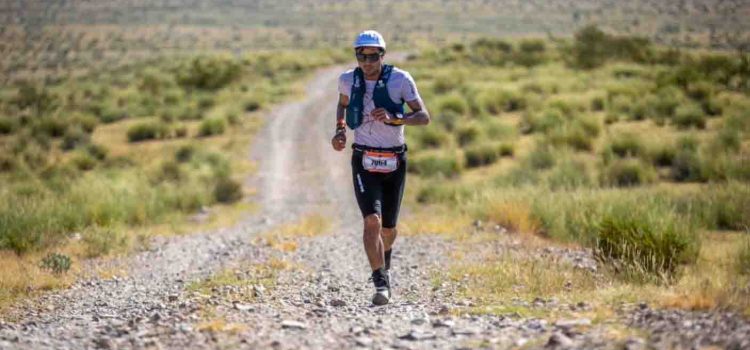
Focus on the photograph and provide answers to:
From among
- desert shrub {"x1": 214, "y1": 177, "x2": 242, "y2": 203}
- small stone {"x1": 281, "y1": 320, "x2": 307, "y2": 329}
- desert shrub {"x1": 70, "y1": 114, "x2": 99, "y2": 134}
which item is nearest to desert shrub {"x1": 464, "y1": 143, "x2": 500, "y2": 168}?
desert shrub {"x1": 214, "y1": 177, "x2": 242, "y2": 203}

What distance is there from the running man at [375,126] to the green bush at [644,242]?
308 centimetres

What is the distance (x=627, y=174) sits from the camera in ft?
71.6

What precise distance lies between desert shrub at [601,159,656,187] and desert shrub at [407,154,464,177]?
463 cm

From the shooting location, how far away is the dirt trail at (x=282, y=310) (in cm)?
631

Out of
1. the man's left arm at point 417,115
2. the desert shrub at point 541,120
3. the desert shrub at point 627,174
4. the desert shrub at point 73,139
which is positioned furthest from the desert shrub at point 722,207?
the desert shrub at point 73,139

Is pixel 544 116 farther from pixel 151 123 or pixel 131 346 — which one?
pixel 131 346

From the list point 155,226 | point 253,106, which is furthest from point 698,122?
point 253,106

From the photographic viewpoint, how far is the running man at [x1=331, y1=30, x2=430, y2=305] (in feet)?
26.4

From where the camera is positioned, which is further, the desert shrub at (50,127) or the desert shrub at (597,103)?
the desert shrub at (597,103)

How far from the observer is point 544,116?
3247cm

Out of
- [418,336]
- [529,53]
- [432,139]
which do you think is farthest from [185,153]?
[529,53]

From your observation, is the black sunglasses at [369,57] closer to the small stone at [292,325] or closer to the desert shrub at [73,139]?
the small stone at [292,325]

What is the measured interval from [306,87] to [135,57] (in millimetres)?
47119

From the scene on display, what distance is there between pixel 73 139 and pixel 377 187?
27.4m
